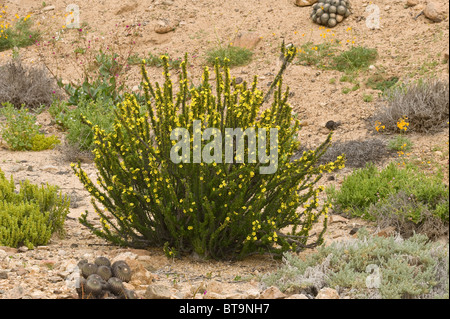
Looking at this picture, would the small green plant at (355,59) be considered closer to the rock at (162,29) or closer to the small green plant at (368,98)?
the small green plant at (368,98)

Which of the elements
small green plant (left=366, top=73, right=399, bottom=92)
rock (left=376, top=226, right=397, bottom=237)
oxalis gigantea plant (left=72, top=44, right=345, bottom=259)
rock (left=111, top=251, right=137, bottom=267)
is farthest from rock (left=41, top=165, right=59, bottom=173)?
small green plant (left=366, top=73, right=399, bottom=92)

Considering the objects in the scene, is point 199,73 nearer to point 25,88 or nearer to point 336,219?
point 25,88

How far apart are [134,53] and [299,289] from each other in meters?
8.87

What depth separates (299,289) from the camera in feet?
10.6

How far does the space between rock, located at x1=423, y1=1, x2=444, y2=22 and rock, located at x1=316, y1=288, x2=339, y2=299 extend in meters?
7.81

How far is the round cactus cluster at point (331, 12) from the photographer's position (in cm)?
1019

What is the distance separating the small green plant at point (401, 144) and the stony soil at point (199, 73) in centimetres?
12

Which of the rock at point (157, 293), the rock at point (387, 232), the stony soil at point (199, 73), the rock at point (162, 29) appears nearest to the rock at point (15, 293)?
the stony soil at point (199, 73)

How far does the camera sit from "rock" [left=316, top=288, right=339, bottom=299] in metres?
2.90

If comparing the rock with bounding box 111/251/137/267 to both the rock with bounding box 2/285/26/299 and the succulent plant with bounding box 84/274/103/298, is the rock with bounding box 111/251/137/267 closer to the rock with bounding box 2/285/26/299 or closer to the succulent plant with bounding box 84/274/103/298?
the succulent plant with bounding box 84/274/103/298

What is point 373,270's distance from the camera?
324cm

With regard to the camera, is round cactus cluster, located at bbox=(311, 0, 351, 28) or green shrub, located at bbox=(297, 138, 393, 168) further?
round cactus cluster, located at bbox=(311, 0, 351, 28)
